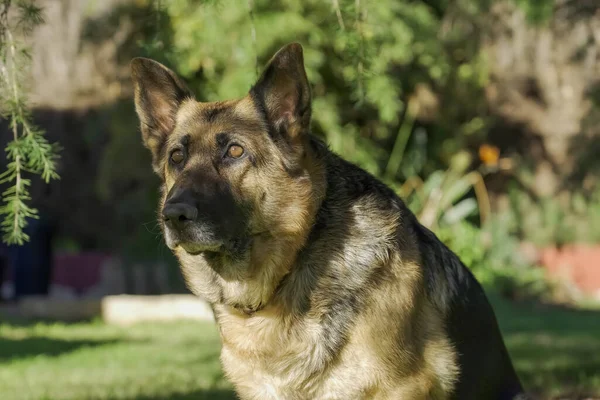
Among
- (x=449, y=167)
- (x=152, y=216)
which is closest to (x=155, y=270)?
(x=152, y=216)

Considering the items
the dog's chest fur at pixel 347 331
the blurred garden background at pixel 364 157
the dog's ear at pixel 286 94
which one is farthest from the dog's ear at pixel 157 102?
the blurred garden background at pixel 364 157

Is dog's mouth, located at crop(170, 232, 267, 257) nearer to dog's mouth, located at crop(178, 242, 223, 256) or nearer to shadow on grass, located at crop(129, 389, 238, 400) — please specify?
dog's mouth, located at crop(178, 242, 223, 256)

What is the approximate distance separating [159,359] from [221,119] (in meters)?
4.98

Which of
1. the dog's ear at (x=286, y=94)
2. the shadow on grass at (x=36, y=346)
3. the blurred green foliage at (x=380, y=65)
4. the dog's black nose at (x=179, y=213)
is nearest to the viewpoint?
the dog's black nose at (x=179, y=213)

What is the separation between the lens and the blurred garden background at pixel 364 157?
34.8 ft

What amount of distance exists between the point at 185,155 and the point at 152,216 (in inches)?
466

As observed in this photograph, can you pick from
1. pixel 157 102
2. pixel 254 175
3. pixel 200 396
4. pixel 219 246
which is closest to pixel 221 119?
pixel 254 175

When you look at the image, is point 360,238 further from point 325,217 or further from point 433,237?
point 433,237

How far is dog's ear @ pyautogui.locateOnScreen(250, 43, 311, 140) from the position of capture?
395 centimetres

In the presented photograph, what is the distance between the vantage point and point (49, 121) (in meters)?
16.7

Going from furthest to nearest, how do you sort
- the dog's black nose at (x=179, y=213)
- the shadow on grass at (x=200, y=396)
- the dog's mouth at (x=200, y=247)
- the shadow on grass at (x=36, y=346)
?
the shadow on grass at (x=36, y=346) → the shadow on grass at (x=200, y=396) → the dog's mouth at (x=200, y=247) → the dog's black nose at (x=179, y=213)

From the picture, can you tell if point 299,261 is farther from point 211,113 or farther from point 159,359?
point 159,359

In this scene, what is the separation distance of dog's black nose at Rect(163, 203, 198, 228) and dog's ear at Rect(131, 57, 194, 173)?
2.33 feet

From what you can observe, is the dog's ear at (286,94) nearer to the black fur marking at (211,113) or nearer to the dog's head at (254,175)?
the dog's head at (254,175)
